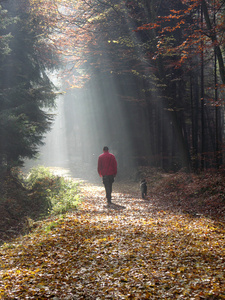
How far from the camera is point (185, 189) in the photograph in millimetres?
14055

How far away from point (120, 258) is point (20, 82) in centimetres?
1416

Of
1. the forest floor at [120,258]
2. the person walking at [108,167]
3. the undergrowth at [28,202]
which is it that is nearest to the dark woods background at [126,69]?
the undergrowth at [28,202]

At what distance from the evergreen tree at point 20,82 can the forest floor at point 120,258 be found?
18.9ft

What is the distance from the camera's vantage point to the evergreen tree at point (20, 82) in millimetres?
13758

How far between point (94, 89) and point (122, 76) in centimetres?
435

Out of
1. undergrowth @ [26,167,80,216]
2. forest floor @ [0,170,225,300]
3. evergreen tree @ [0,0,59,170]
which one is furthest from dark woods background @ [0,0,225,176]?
forest floor @ [0,170,225,300]

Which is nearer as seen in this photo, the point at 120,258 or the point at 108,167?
the point at 120,258

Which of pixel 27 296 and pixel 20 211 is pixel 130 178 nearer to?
pixel 20 211

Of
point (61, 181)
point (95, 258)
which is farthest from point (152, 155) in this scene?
point (95, 258)

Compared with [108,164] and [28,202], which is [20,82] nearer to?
[28,202]

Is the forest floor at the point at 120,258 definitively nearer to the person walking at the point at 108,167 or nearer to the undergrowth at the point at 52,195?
the undergrowth at the point at 52,195

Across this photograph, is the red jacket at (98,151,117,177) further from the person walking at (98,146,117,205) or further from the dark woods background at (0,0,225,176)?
the dark woods background at (0,0,225,176)

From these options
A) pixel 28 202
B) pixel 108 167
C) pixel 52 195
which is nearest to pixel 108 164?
pixel 108 167

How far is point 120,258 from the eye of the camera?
5910 millimetres
